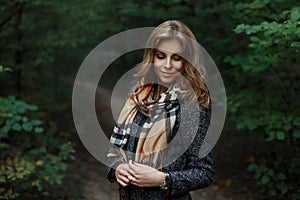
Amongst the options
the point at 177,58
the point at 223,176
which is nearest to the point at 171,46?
the point at 177,58

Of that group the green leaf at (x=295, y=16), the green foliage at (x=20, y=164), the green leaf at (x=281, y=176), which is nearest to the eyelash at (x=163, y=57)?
the green leaf at (x=295, y=16)

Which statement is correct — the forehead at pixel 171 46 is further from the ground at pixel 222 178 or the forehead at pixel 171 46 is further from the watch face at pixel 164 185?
the ground at pixel 222 178

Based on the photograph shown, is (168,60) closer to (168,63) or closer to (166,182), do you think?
(168,63)

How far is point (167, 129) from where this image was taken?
1.76 metres

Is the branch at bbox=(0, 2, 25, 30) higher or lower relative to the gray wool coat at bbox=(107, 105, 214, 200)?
higher

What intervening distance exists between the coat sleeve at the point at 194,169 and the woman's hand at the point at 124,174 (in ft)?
0.61

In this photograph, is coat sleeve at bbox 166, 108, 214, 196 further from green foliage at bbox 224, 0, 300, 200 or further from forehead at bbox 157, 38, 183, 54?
green foliage at bbox 224, 0, 300, 200

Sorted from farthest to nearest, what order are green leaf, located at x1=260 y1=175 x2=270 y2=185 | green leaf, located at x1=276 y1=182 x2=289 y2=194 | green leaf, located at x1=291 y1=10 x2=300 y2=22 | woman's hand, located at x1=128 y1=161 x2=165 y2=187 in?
1. green leaf, located at x1=260 y1=175 x2=270 y2=185
2. green leaf, located at x1=276 y1=182 x2=289 y2=194
3. green leaf, located at x1=291 y1=10 x2=300 y2=22
4. woman's hand, located at x1=128 y1=161 x2=165 y2=187

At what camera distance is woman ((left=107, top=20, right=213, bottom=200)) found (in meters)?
1.75

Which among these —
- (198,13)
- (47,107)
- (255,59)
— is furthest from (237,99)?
(47,107)

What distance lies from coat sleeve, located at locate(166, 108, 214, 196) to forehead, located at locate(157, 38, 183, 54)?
320 millimetres

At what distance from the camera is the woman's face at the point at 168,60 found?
1.81 meters

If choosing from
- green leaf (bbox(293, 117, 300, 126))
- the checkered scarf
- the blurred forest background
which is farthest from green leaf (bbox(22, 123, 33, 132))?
green leaf (bbox(293, 117, 300, 126))

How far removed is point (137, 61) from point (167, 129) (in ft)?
10.8
